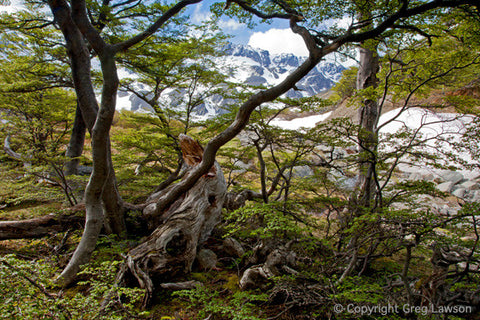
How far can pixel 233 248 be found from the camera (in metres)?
3.66

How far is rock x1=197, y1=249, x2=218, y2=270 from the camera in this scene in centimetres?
331

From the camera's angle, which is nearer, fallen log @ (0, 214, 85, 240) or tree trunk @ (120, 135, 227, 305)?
tree trunk @ (120, 135, 227, 305)

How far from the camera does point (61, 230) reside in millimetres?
3631

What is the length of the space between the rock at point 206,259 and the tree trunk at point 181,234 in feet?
0.72

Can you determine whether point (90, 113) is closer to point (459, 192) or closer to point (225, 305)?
point (225, 305)

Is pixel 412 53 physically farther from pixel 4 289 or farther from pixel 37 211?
pixel 37 211

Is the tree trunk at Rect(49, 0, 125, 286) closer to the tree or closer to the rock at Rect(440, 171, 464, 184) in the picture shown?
the tree

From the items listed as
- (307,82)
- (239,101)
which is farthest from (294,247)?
(307,82)

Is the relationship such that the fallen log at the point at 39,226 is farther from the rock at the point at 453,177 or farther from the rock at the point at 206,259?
the rock at the point at 453,177

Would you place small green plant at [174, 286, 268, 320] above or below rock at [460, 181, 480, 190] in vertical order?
below

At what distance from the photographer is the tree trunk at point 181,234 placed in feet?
8.82

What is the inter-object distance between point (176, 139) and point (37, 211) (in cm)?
336

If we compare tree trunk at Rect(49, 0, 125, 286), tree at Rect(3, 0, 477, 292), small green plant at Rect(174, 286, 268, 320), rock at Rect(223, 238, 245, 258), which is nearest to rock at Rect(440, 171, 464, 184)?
tree at Rect(3, 0, 477, 292)

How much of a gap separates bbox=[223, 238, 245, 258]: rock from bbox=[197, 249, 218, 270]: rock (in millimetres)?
271
